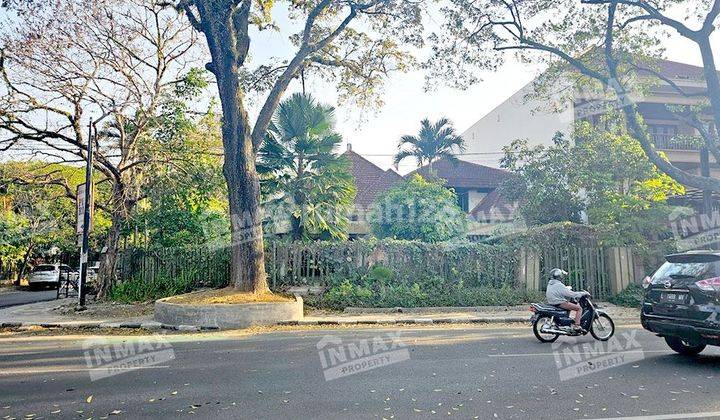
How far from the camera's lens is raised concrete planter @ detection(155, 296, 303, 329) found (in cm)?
1124

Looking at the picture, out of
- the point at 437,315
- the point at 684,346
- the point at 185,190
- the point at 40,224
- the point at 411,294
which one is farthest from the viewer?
the point at 40,224

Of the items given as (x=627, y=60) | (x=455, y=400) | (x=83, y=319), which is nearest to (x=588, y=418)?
(x=455, y=400)

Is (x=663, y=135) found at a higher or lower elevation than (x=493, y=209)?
higher

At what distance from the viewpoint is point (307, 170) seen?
1697 centimetres

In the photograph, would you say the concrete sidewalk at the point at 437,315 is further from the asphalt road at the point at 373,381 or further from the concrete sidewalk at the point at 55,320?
the concrete sidewalk at the point at 55,320

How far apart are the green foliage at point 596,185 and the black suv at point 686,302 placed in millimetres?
8083

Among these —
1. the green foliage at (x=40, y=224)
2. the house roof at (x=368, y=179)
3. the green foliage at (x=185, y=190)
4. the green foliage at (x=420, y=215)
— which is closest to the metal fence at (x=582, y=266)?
the green foliage at (x=420, y=215)

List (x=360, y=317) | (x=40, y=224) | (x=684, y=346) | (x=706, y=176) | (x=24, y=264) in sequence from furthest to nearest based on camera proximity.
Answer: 1. (x=24, y=264)
2. (x=40, y=224)
3. (x=706, y=176)
4. (x=360, y=317)
5. (x=684, y=346)

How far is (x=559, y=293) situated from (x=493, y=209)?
740 inches

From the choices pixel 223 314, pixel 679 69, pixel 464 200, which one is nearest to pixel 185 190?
pixel 223 314

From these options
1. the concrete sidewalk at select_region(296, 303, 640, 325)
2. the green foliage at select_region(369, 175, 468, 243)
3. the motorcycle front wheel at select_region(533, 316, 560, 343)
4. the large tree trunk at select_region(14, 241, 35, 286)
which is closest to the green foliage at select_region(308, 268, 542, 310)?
the concrete sidewalk at select_region(296, 303, 640, 325)

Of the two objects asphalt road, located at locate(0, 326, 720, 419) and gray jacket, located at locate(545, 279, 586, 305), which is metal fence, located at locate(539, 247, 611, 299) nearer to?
asphalt road, located at locate(0, 326, 720, 419)

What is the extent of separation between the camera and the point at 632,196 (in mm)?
→ 15594

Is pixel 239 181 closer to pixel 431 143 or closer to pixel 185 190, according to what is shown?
pixel 185 190
